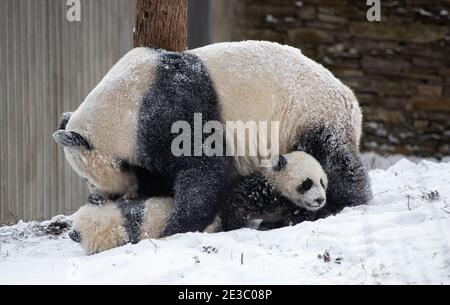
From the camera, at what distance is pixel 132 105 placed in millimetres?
4238

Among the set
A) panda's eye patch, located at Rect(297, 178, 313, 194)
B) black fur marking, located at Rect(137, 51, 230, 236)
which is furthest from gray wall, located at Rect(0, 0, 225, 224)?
panda's eye patch, located at Rect(297, 178, 313, 194)

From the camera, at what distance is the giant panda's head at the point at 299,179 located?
14.2 feet

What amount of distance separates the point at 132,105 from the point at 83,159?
459mm

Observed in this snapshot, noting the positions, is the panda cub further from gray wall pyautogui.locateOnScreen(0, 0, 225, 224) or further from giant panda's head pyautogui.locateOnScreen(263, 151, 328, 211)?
gray wall pyautogui.locateOnScreen(0, 0, 225, 224)

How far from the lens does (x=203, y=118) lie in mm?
4277

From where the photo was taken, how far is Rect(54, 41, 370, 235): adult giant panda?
13.8ft

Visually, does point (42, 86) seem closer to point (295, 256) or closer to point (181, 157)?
point (181, 157)

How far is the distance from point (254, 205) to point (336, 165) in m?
0.60

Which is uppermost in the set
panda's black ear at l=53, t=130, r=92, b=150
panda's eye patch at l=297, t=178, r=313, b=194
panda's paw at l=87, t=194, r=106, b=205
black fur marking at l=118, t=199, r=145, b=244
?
panda's black ear at l=53, t=130, r=92, b=150

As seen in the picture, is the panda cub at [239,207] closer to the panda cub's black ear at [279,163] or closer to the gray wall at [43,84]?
the panda cub's black ear at [279,163]

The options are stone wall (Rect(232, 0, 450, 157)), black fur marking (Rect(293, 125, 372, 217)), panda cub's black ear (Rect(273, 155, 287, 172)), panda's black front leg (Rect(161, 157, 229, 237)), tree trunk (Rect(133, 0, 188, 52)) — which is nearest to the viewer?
panda's black front leg (Rect(161, 157, 229, 237))

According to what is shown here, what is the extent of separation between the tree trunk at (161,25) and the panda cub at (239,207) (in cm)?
123

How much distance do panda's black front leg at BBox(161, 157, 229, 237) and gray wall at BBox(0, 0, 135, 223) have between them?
2.70m

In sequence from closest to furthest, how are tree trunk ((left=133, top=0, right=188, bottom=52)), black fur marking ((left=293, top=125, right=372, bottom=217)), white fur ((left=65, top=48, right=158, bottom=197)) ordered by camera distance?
white fur ((left=65, top=48, right=158, bottom=197)) < black fur marking ((left=293, top=125, right=372, bottom=217)) < tree trunk ((left=133, top=0, right=188, bottom=52))
